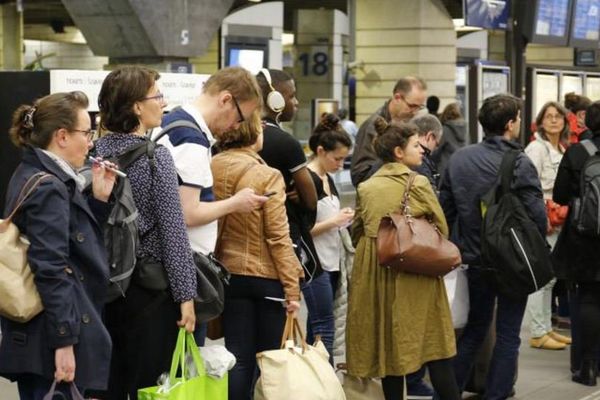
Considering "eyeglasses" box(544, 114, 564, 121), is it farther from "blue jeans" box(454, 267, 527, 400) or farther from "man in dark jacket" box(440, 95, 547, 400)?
"blue jeans" box(454, 267, 527, 400)

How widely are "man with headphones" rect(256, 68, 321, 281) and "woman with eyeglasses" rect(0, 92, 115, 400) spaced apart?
1.66 meters

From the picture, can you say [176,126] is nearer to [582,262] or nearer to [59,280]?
[59,280]

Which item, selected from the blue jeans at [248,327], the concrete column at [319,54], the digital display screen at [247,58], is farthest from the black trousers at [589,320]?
the concrete column at [319,54]

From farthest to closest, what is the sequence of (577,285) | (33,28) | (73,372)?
(33,28) < (577,285) < (73,372)

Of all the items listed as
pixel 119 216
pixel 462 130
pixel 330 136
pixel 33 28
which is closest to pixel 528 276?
pixel 330 136

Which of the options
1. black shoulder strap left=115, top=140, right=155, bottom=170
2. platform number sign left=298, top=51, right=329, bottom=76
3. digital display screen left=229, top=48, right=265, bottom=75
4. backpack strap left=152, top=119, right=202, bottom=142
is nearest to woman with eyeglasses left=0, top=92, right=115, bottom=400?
black shoulder strap left=115, top=140, right=155, bottom=170

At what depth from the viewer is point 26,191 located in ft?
15.1

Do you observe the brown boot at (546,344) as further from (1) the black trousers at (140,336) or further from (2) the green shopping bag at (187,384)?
(1) the black trousers at (140,336)

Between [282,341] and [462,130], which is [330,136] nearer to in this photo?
[282,341]

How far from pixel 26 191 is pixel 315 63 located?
26108mm

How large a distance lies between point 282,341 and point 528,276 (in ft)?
6.27

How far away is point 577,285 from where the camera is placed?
28.0 feet

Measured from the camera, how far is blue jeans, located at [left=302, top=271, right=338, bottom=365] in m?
7.24

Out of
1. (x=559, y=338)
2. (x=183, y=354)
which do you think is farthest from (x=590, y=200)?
(x=183, y=354)
